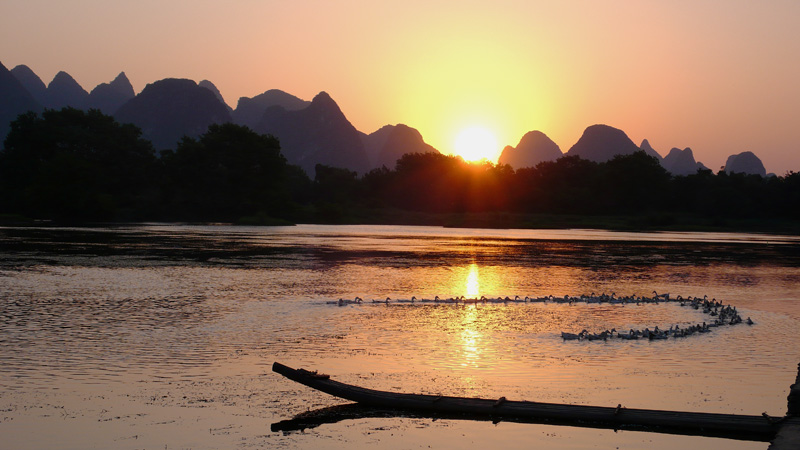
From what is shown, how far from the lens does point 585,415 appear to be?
15.7m

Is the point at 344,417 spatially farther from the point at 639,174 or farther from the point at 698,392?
the point at 639,174

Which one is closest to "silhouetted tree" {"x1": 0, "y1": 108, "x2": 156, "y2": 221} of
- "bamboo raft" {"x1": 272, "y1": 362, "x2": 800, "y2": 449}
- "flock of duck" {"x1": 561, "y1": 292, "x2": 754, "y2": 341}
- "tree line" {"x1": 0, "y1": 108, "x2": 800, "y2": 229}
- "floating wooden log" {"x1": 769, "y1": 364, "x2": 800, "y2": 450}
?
"tree line" {"x1": 0, "y1": 108, "x2": 800, "y2": 229}

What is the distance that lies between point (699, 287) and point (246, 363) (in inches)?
1438

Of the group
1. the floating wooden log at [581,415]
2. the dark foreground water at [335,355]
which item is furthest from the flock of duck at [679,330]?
the floating wooden log at [581,415]

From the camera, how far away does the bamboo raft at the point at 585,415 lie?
15.2 metres

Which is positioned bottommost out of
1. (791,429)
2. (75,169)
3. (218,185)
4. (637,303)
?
(637,303)

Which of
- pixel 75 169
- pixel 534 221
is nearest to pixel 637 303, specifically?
pixel 75 169

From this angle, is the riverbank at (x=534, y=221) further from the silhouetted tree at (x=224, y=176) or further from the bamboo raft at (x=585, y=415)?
the bamboo raft at (x=585, y=415)

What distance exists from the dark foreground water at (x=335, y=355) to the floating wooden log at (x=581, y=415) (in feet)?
0.81

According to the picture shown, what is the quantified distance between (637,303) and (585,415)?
80.7 ft

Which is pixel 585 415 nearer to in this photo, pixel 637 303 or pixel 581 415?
pixel 581 415

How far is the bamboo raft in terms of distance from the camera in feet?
49.9

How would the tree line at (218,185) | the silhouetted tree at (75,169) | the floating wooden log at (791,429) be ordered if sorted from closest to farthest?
the floating wooden log at (791,429)
the silhouetted tree at (75,169)
the tree line at (218,185)

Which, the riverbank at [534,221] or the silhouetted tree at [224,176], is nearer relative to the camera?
the riverbank at [534,221]
